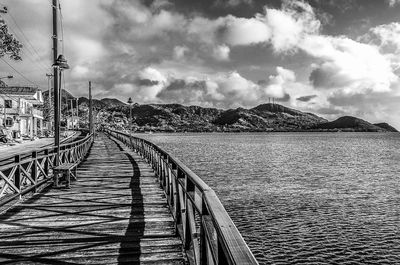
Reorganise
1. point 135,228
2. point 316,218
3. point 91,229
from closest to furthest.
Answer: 1. point 91,229
2. point 135,228
3. point 316,218

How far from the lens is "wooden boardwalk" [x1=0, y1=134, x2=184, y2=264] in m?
5.59

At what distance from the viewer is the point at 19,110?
60219 mm

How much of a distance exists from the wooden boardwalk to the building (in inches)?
1763

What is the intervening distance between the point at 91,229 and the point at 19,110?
60.4 metres

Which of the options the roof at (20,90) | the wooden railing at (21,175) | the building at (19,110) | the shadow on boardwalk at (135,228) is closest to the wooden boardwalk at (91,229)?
the shadow on boardwalk at (135,228)

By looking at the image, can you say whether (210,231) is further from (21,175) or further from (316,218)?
(316,218)

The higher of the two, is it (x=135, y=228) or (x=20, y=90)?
(x=20, y=90)

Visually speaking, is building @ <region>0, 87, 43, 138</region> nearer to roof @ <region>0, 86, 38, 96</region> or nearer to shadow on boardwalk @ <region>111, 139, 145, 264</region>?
roof @ <region>0, 86, 38, 96</region>

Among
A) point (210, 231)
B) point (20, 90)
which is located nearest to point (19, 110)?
point (20, 90)

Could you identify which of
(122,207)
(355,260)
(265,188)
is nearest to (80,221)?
(122,207)

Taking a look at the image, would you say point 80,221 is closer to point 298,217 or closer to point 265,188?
point 298,217

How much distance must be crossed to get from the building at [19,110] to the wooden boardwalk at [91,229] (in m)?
44.8

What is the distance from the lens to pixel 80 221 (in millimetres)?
7629

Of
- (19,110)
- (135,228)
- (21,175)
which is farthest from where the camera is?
(19,110)
